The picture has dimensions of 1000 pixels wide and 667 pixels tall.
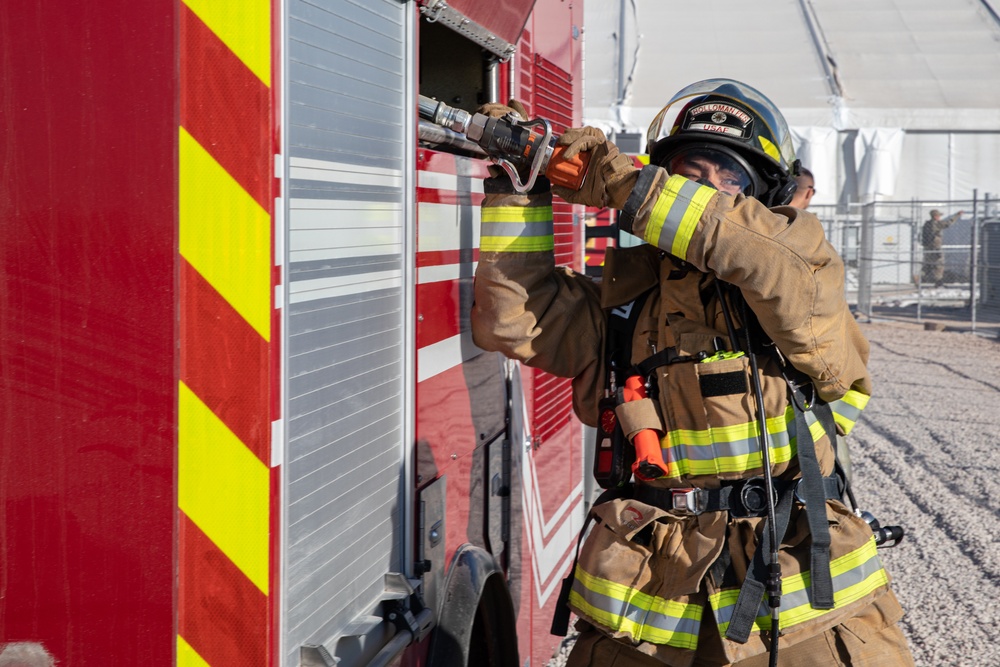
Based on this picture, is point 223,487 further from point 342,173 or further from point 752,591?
point 752,591

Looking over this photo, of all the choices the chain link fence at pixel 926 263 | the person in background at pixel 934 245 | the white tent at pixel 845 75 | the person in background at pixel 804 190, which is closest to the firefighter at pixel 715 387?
the person in background at pixel 804 190

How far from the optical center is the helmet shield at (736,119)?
2.33 m

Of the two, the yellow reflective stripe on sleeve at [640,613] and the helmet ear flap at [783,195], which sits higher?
the helmet ear flap at [783,195]

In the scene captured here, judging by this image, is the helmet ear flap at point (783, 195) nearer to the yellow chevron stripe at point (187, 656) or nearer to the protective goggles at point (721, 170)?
the protective goggles at point (721, 170)

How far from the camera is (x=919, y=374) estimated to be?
1110 cm

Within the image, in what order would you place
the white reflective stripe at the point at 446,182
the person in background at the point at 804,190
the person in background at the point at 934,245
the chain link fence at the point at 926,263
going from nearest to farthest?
the white reflective stripe at the point at 446,182
the person in background at the point at 804,190
the chain link fence at the point at 926,263
the person in background at the point at 934,245

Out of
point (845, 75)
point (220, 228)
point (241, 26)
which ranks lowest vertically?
point (220, 228)

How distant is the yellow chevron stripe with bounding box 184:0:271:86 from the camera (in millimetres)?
1349

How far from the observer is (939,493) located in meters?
6.45

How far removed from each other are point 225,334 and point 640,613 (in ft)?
4.14

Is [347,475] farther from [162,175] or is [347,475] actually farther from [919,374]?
[919,374]

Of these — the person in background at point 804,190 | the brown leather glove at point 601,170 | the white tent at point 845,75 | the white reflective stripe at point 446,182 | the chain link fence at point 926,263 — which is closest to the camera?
the white reflective stripe at point 446,182

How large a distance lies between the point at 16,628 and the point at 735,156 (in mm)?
1765

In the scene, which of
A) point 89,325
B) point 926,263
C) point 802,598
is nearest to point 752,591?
point 802,598
